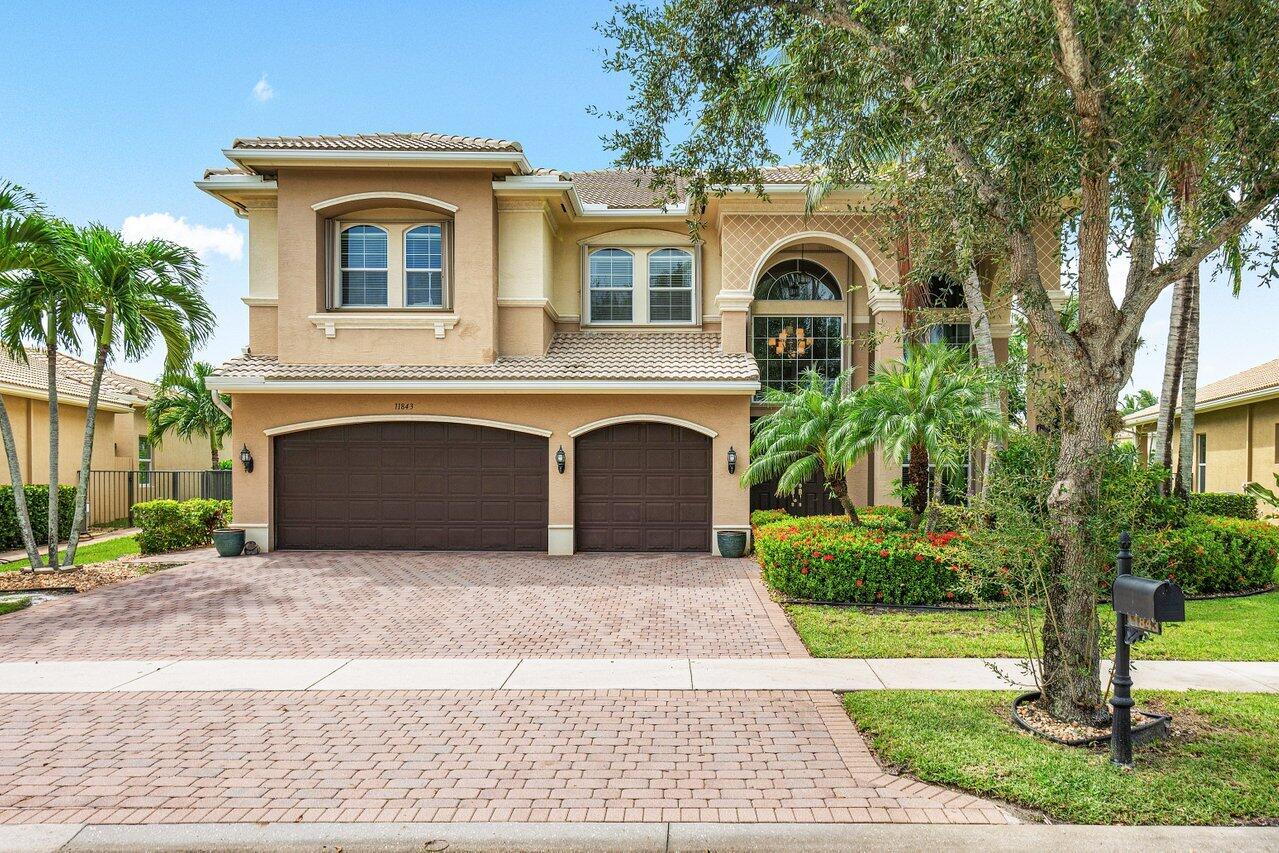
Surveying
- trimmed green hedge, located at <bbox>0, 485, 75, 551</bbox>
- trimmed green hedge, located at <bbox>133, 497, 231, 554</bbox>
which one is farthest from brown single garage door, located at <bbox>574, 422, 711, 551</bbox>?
trimmed green hedge, located at <bbox>0, 485, 75, 551</bbox>

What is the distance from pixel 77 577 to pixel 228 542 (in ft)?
8.92

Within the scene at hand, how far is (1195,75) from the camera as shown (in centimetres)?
545

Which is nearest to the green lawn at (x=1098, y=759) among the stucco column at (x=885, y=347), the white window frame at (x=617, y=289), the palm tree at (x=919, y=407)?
the palm tree at (x=919, y=407)

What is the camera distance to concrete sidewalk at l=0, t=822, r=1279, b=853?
13.9 ft

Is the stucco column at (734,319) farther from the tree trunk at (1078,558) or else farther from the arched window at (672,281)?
the tree trunk at (1078,558)

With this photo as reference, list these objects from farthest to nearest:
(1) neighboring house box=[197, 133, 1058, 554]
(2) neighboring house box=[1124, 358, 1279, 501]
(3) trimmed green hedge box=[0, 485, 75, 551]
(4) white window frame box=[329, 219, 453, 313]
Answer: (2) neighboring house box=[1124, 358, 1279, 501] < (3) trimmed green hedge box=[0, 485, 75, 551] < (4) white window frame box=[329, 219, 453, 313] < (1) neighboring house box=[197, 133, 1058, 554]

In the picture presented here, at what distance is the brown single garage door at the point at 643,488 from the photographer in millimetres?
15156

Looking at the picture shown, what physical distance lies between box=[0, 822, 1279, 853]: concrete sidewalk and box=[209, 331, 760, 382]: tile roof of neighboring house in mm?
10635

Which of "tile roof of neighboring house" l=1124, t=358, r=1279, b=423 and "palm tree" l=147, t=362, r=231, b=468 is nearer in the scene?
"tile roof of neighboring house" l=1124, t=358, r=1279, b=423

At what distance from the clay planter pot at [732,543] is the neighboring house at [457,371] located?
252 mm

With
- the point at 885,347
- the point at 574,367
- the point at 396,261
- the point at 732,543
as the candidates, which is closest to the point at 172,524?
the point at 396,261

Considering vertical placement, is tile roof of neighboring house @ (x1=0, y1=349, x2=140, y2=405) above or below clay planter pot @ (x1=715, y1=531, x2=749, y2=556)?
above

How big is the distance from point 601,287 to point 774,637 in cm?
1093

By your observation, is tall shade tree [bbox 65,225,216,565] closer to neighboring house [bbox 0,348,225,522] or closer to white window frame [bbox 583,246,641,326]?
neighboring house [bbox 0,348,225,522]
